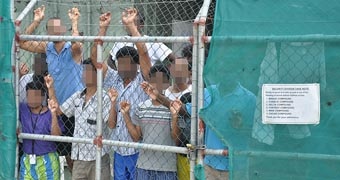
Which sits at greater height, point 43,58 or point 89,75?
point 43,58

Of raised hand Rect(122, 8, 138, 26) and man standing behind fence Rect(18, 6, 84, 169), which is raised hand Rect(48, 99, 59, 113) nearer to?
man standing behind fence Rect(18, 6, 84, 169)

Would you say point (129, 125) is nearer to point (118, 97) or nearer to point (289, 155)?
point (118, 97)

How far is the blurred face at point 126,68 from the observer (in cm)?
471

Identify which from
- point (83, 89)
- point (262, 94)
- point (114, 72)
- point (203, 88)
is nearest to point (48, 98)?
point (83, 89)

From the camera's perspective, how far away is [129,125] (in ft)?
14.9

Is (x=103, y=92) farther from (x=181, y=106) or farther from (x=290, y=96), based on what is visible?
(x=290, y=96)

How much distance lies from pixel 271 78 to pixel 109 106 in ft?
4.92

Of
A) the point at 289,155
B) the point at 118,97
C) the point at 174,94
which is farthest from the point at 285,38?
the point at 118,97

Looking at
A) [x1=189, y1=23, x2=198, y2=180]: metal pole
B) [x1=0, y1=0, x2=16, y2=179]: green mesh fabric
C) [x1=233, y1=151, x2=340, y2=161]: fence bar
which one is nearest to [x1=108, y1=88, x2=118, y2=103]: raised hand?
[x1=189, y1=23, x2=198, y2=180]: metal pole

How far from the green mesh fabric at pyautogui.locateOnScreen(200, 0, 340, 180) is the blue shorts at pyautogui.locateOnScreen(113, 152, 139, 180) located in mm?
1056

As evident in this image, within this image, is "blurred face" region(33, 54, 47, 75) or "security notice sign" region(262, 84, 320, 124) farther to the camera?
"blurred face" region(33, 54, 47, 75)

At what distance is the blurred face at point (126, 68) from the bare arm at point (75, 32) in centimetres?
46

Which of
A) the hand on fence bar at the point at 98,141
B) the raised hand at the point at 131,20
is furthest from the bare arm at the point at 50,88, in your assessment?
the raised hand at the point at 131,20

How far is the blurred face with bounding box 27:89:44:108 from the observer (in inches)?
193
